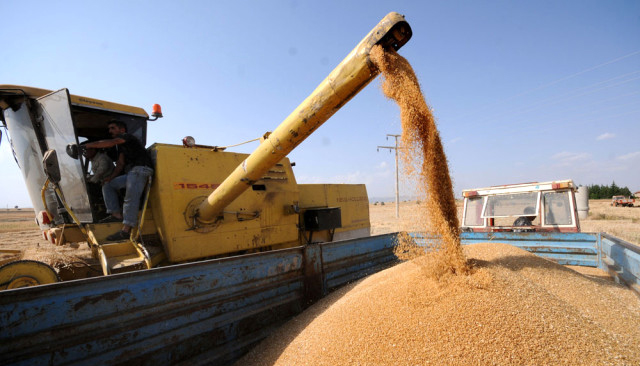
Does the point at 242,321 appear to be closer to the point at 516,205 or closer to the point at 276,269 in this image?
the point at 276,269

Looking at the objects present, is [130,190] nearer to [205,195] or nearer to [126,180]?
[126,180]

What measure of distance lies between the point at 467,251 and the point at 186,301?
288 cm

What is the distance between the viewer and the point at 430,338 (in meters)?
1.97

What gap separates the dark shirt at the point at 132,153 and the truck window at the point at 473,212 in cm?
548

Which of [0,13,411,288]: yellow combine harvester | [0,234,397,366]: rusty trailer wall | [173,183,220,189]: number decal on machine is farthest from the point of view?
[173,183,220,189]: number decal on machine

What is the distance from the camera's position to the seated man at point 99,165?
3.03 m

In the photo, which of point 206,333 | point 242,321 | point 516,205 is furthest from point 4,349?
point 516,205

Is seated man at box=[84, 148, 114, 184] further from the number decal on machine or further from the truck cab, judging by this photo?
the truck cab

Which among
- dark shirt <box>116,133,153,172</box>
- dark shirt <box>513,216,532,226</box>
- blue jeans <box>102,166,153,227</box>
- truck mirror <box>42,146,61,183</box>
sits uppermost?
dark shirt <box>116,133,153,172</box>

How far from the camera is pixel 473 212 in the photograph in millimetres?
5863

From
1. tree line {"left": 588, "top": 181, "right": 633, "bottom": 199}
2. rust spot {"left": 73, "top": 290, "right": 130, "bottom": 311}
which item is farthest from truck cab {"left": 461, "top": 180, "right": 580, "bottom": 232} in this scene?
tree line {"left": 588, "top": 181, "right": 633, "bottom": 199}

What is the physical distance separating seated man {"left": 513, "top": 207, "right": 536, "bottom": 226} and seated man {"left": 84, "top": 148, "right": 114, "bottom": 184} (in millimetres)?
6189

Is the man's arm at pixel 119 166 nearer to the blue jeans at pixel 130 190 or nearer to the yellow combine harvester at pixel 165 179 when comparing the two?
the blue jeans at pixel 130 190

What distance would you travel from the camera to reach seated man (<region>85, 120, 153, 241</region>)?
9.50 ft
